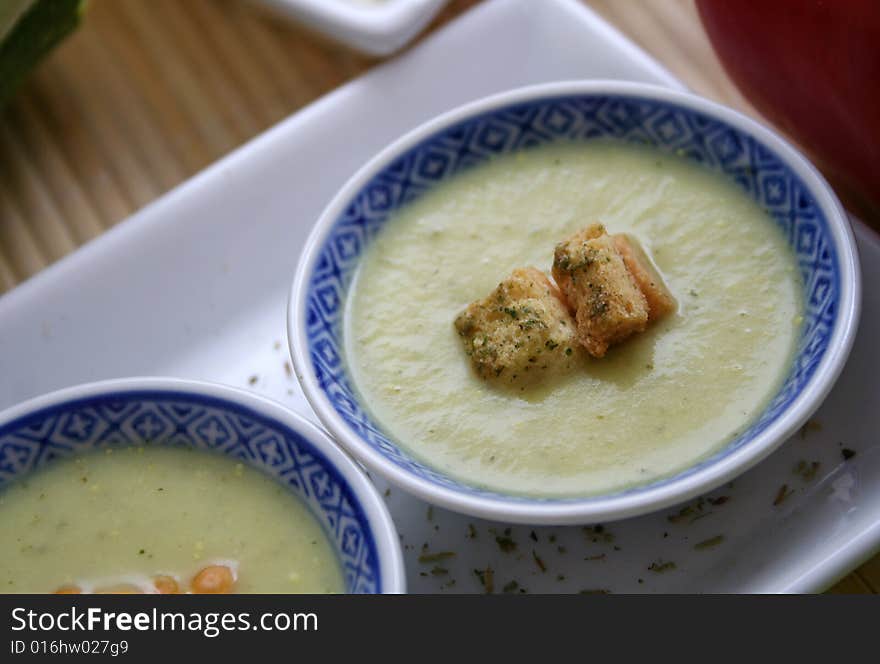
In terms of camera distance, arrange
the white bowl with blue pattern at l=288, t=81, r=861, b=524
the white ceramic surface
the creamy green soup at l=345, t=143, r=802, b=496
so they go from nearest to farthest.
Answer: the white bowl with blue pattern at l=288, t=81, r=861, b=524 < the creamy green soup at l=345, t=143, r=802, b=496 < the white ceramic surface

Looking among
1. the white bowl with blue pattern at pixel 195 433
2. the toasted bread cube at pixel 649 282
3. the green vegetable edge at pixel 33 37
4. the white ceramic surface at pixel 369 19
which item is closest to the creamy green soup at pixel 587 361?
the toasted bread cube at pixel 649 282

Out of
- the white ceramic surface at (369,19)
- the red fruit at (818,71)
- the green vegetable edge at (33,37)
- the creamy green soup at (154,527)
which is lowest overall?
the creamy green soup at (154,527)

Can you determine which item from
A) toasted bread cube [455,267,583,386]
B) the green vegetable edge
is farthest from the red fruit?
the green vegetable edge

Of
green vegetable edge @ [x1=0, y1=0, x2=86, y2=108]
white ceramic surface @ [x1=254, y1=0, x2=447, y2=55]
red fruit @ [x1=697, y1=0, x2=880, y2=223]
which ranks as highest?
green vegetable edge @ [x1=0, y1=0, x2=86, y2=108]

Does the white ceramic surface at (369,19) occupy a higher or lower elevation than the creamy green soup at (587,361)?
higher

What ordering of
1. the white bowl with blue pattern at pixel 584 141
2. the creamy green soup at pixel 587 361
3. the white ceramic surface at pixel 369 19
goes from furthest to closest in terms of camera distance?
1. the white ceramic surface at pixel 369 19
2. the creamy green soup at pixel 587 361
3. the white bowl with blue pattern at pixel 584 141

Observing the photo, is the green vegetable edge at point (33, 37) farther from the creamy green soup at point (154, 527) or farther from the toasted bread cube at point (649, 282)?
the toasted bread cube at point (649, 282)

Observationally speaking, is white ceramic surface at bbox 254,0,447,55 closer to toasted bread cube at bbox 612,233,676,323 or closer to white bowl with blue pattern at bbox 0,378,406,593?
toasted bread cube at bbox 612,233,676,323

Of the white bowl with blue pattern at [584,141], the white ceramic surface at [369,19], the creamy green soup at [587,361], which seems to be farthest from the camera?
the white ceramic surface at [369,19]
